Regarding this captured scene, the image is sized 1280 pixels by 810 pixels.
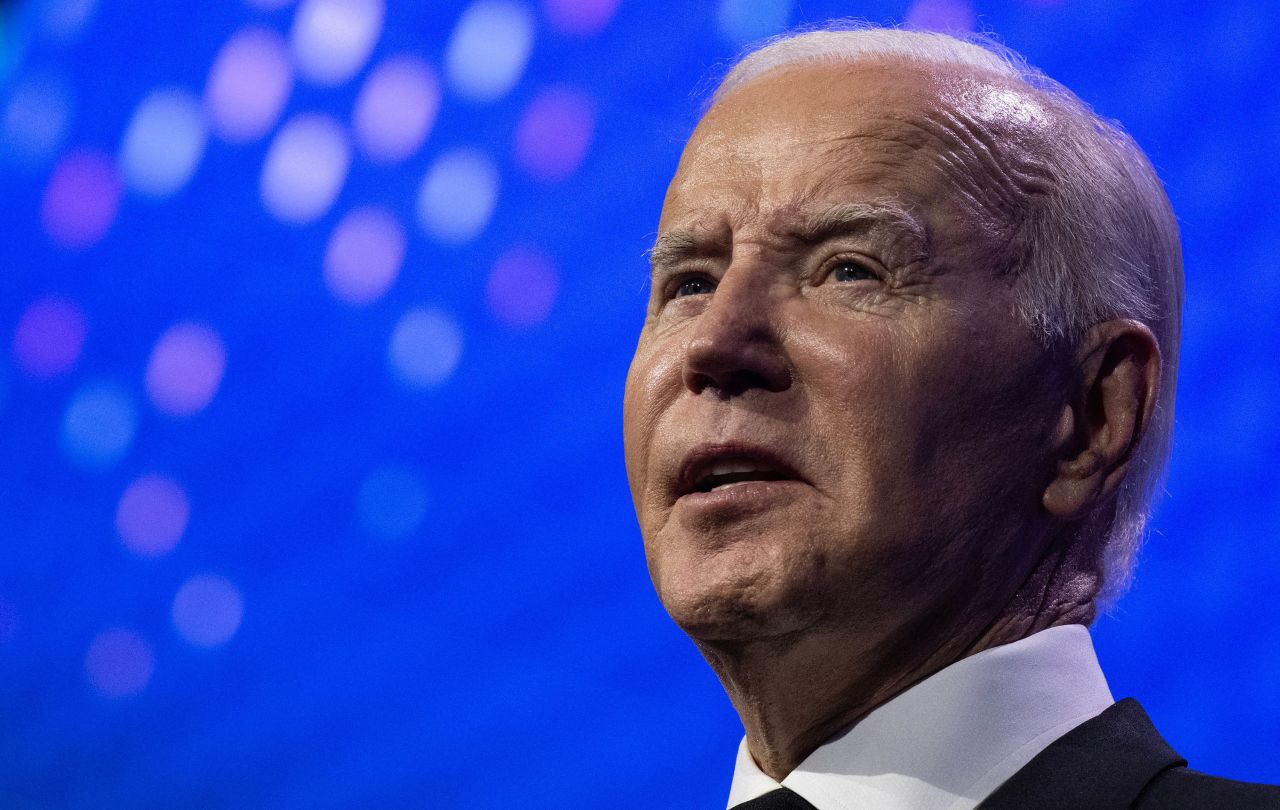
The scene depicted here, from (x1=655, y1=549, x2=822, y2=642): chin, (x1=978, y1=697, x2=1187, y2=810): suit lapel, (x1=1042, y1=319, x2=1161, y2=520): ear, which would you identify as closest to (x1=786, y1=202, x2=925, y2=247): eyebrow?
(x1=1042, y1=319, x2=1161, y2=520): ear

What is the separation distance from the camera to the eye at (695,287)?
1571 mm

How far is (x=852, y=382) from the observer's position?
4.43ft

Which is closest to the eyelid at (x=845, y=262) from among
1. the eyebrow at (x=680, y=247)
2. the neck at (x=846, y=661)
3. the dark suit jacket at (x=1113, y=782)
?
the eyebrow at (x=680, y=247)

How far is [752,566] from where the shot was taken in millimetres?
1331

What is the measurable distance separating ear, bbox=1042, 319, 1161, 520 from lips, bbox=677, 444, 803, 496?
0.28 m

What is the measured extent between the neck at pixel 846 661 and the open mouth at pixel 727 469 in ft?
0.49

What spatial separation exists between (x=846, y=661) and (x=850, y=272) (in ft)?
1.23

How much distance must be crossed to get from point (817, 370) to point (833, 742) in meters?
0.35

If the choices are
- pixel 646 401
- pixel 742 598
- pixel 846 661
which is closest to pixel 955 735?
pixel 846 661

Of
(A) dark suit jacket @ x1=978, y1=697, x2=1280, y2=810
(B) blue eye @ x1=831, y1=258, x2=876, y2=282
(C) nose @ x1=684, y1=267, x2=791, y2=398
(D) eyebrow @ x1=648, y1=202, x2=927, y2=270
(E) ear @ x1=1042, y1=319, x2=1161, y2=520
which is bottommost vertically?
(A) dark suit jacket @ x1=978, y1=697, x2=1280, y2=810

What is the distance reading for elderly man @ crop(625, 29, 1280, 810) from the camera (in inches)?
52.5

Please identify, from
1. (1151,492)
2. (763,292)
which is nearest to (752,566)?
(763,292)

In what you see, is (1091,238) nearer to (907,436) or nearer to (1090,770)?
(907,436)

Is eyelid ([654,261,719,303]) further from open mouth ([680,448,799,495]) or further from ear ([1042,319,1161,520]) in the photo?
ear ([1042,319,1161,520])
